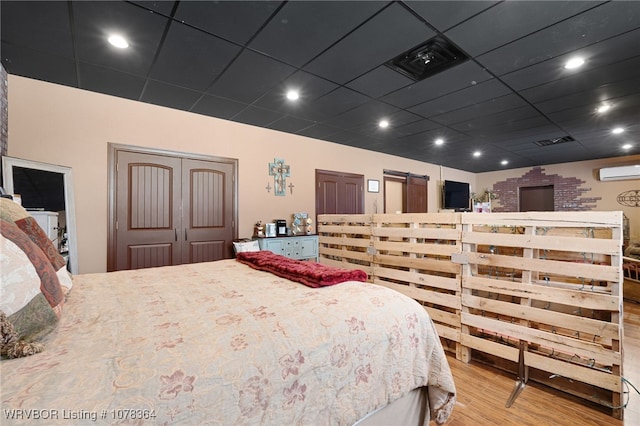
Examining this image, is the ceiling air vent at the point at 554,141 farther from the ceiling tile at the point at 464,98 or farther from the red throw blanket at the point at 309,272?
the red throw blanket at the point at 309,272

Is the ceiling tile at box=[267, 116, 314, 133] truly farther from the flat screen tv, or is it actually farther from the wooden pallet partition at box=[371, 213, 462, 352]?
the flat screen tv

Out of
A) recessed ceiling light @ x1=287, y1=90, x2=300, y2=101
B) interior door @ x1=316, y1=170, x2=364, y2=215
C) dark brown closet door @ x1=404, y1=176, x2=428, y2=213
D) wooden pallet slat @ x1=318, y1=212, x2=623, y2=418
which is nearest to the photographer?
wooden pallet slat @ x1=318, y1=212, x2=623, y2=418

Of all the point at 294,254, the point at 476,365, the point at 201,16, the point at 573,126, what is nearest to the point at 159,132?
the point at 201,16

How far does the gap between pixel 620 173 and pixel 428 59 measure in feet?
21.4

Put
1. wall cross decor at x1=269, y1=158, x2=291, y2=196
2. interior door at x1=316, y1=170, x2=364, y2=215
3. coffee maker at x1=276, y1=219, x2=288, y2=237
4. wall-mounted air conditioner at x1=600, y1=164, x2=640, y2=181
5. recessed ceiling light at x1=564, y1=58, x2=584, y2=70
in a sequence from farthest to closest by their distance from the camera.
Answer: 1. wall-mounted air conditioner at x1=600, y1=164, x2=640, y2=181
2. interior door at x1=316, y1=170, x2=364, y2=215
3. wall cross decor at x1=269, y1=158, x2=291, y2=196
4. coffee maker at x1=276, y1=219, x2=288, y2=237
5. recessed ceiling light at x1=564, y1=58, x2=584, y2=70

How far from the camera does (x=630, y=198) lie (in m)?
5.93

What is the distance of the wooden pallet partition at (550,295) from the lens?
178 cm

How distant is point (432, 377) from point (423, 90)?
8.96ft

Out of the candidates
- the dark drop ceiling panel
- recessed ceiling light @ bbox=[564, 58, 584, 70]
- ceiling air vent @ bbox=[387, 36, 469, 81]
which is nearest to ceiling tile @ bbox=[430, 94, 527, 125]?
the dark drop ceiling panel

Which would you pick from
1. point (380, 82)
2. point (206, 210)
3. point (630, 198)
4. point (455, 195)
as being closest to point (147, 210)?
point (206, 210)

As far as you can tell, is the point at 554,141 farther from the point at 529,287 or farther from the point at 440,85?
the point at 529,287

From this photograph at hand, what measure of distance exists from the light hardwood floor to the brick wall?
5.82 metres

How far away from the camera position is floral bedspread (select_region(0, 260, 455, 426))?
0.66 meters

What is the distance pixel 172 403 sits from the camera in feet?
2.29
